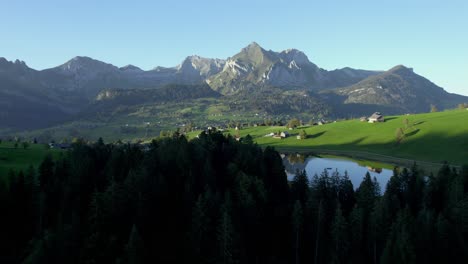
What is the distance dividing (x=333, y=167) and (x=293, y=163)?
20.5m

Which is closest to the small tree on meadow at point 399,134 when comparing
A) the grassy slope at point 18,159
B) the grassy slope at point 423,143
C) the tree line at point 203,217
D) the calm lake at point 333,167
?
the grassy slope at point 423,143

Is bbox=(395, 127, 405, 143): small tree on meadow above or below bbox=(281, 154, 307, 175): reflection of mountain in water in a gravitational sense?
above

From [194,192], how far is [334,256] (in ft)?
95.2

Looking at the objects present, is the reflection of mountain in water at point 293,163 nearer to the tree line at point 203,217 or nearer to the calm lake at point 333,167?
the calm lake at point 333,167

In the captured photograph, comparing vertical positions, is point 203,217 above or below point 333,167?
above

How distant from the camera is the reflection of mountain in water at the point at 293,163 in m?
145

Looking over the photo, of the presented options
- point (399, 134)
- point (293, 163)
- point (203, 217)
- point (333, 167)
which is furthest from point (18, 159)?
point (399, 134)

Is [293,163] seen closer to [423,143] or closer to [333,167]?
[333,167]

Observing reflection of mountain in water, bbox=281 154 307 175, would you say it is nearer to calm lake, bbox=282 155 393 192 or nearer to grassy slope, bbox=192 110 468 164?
calm lake, bbox=282 155 393 192

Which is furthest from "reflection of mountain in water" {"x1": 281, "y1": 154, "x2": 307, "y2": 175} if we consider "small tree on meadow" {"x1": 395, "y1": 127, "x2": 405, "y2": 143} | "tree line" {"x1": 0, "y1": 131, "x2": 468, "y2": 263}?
"tree line" {"x1": 0, "y1": 131, "x2": 468, "y2": 263}

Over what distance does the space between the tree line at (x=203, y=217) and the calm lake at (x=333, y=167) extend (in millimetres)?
43835

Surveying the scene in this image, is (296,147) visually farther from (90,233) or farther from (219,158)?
(90,233)

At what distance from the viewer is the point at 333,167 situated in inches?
5669

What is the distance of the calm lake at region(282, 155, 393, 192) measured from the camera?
4929 inches
